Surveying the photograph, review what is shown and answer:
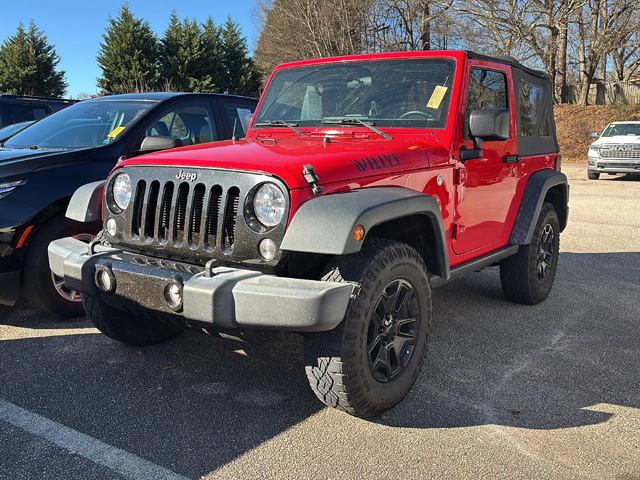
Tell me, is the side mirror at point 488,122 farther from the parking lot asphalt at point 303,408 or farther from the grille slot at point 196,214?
the grille slot at point 196,214

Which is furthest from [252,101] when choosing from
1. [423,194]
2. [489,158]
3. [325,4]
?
[325,4]

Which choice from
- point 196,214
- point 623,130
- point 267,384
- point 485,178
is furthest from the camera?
point 623,130

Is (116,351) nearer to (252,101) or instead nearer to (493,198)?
(493,198)

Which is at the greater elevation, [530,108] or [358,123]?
[530,108]

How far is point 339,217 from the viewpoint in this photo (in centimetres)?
265

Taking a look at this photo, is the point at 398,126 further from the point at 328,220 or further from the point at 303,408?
the point at 303,408

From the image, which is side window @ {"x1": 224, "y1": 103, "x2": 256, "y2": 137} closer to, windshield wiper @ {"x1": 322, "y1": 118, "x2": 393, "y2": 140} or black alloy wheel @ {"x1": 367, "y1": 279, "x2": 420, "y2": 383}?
windshield wiper @ {"x1": 322, "y1": 118, "x2": 393, "y2": 140}

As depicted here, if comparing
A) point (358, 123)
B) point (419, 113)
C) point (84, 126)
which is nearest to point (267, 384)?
point (358, 123)

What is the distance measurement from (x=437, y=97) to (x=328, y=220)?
5.34ft

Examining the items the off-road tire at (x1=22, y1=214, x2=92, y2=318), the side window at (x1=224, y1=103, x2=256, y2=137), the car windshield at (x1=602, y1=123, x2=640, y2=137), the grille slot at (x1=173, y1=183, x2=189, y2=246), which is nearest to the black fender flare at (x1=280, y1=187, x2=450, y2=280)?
the grille slot at (x1=173, y1=183, x2=189, y2=246)

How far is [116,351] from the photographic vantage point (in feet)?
13.0

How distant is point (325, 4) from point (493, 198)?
3184 cm

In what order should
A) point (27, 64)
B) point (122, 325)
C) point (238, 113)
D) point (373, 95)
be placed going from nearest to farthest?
1. point (122, 325)
2. point (373, 95)
3. point (238, 113)
4. point (27, 64)

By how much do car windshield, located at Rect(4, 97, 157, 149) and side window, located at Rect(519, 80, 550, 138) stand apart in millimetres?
3211
